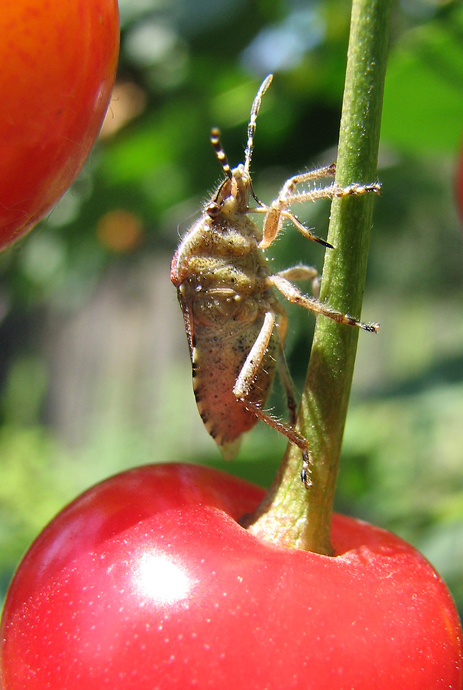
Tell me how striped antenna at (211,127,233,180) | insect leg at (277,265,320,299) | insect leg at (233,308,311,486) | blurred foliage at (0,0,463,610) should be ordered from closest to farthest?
striped antenna at (211,127,233,180)
insect leg at (233,308,311,486)
insect leg at (277,265,320,299)
blurred foliage at (0,0,463,610)

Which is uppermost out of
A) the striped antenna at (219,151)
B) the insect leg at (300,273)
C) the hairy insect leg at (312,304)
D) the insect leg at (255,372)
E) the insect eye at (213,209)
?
the striped antenna at (219,151)

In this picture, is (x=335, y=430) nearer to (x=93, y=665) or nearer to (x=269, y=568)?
(x=269, y=568)

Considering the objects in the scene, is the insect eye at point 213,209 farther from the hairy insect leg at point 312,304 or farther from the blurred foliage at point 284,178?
the blurred foliage at point 284,178

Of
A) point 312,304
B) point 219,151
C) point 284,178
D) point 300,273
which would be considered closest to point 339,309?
point 312,304

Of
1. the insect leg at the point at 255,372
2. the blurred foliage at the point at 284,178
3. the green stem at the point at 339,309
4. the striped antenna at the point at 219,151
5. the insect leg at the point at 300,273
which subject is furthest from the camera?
the blurred foliage at the point at 284,178

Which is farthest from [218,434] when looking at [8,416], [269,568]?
[8,416]

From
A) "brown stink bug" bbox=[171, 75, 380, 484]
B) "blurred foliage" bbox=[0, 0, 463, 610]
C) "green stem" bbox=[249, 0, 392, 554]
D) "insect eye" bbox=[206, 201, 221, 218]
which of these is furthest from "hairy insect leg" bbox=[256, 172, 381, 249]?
"green stem" bbox=[249, 0, 392, 554]

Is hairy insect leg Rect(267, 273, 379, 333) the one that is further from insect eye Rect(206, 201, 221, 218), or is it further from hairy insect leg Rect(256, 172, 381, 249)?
insect eye Rect(206, 201, 221, 218)

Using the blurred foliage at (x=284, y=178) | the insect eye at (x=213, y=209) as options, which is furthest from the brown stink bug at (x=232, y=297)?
the blurred foliage at (x=284, y=178)

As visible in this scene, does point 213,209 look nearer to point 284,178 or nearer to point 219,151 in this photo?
point 219,151
